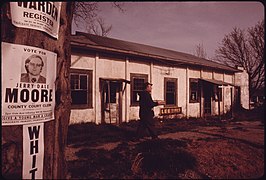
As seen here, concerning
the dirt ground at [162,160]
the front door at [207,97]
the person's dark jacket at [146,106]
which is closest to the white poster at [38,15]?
the dirt ground at [162,160]

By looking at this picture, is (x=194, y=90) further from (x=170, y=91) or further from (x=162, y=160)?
(x=162, y=160)

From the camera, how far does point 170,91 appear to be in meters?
12.3

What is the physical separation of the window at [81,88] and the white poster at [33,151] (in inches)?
271

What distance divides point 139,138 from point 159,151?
5.90ft

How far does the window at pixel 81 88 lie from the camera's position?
8344 mm

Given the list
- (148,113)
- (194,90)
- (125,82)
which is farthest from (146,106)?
(194,90)

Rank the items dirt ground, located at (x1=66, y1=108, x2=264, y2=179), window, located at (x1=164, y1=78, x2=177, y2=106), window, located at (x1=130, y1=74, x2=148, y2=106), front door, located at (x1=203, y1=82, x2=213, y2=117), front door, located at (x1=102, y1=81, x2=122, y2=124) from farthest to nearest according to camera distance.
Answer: front door, located at (x1=203, y1=82, x2=213, y2=117), window, located at (x1=164, y1=78, x2=177, y2=106), window, located at (x1=130, y1=74, x2=148, y2=106), front door, located at (x1=102, y1=81, x2=122, y2=124), dirt ground, located at (x1=66, y1=108, x2=264, y2=179)

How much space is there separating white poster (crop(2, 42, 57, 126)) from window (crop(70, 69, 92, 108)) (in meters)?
6.85

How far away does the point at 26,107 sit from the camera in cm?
158

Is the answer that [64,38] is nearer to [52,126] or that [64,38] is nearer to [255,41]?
[52,126]

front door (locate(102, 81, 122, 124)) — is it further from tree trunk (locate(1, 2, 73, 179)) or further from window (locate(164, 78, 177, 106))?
tree trunk (locate(1, 2, 73, 179))

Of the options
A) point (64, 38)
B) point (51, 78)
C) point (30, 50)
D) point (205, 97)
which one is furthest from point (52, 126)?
point (205, 97)

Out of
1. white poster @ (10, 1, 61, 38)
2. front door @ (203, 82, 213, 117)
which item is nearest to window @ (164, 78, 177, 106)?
front door @ (203, 82, 213, 117)

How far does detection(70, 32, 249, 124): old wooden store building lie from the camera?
8.57m
